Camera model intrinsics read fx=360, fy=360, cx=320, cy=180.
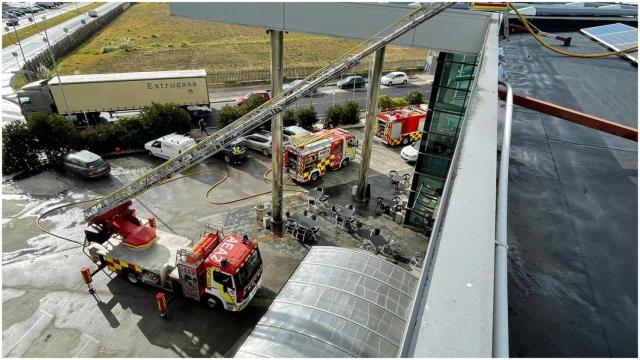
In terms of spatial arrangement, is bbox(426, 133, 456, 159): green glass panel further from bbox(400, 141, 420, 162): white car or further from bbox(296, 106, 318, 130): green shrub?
bbox(296, 106, 318, 130): green shrub

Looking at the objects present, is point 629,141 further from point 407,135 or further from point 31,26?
point 31,26

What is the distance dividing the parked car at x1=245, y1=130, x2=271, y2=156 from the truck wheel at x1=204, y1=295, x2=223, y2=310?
11549 mm

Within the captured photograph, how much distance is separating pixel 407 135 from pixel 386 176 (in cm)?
496

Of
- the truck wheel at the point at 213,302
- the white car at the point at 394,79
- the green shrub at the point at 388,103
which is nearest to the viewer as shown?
the truck wheel at the point at 213,302

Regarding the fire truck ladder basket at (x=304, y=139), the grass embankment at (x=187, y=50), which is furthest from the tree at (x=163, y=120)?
the grass embankment at (x=187, y=50)

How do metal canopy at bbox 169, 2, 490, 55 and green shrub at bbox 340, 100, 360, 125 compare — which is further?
green shrub at bbox 340, 100, 360, 125

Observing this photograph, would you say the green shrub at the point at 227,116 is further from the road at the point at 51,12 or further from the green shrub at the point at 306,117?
the road at the point at 51,12

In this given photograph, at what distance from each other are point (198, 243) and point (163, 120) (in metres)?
13.5

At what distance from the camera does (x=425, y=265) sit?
2898 millimetres

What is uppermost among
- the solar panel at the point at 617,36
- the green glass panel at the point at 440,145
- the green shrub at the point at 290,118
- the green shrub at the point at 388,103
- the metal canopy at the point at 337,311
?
the solar panel at the point at 617,36

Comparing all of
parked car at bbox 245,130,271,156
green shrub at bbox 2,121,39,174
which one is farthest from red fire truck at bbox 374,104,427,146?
green shrub at bbox 2,121,39,174

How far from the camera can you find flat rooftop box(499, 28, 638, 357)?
3.44 metres

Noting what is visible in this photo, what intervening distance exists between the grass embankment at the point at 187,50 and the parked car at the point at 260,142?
72.5 ft

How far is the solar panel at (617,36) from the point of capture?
52.7 feet
